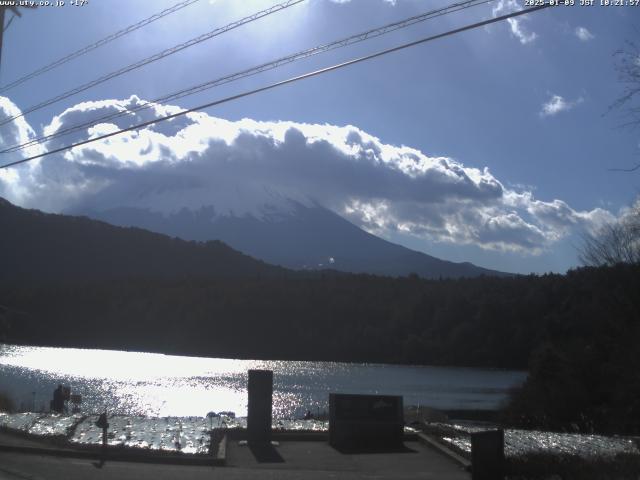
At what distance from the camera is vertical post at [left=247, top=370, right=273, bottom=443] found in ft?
53.4

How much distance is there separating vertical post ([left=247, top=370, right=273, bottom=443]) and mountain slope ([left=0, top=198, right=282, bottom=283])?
127783 millimetres

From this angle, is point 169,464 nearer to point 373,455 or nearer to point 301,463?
point 301,463

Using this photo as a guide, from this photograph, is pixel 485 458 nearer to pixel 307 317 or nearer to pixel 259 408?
pixel 259 408

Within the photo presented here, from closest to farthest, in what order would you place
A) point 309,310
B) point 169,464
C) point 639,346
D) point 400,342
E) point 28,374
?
point 169,464 → point 639,346 → point 28,374 → point 400,342 → point 309,310

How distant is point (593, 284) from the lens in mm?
42094

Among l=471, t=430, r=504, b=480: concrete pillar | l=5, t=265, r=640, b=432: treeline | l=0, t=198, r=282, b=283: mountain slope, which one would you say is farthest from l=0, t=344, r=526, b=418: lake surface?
l=471, t=430, r=504, b=480: concrete pillar

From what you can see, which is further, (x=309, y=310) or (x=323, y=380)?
(x=309, y=310)

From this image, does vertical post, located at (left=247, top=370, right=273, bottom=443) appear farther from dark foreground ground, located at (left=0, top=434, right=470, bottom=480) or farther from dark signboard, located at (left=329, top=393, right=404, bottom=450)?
dark signboard, located at (left=329, top=393, right=404, bottom=450)

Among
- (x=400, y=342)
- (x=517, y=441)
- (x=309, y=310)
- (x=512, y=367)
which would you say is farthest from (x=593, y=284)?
(x=309, y=310)

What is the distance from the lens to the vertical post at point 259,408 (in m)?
16.3

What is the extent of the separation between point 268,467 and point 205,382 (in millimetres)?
68314

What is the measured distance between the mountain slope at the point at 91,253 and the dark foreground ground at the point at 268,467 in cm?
12861

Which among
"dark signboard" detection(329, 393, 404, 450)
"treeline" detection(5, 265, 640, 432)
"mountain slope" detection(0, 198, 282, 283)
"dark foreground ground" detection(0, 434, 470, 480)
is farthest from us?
"mountain slope" detection(0, 198, 282, 283)

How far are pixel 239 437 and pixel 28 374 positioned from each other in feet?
208
